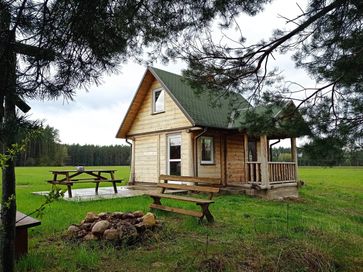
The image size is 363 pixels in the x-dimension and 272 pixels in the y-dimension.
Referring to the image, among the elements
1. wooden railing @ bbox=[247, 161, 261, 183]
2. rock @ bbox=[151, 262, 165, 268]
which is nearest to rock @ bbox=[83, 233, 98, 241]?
rock @ bbox=[151, 262, 165, 268]

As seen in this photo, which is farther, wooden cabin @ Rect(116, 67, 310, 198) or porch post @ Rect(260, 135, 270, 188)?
wooden cabin @ Rect(116, 67, 310, 198)

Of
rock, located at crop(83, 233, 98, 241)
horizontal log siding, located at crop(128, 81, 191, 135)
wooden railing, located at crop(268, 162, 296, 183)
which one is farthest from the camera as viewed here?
A: horizontal log siding, located at crop(128, 81, 191, 135)

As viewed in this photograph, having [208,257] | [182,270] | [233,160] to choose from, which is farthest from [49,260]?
[233,160]

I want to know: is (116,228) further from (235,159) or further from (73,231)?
(235,159)

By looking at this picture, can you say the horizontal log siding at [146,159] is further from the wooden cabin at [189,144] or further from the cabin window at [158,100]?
the cabin window at [158,100]

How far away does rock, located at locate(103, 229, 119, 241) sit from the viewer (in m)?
4.50

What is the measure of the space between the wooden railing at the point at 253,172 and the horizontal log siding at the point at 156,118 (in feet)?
10.1

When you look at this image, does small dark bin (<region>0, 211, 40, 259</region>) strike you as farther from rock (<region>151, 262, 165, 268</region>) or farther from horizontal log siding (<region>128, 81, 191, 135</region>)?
horizontal log siding (<region>128, 81, 191, 135</region>)

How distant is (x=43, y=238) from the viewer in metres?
4.89

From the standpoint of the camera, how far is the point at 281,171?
1271 cm

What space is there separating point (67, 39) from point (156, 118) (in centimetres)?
1059

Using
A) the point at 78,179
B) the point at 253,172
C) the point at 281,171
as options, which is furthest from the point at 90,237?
the point at 281,171


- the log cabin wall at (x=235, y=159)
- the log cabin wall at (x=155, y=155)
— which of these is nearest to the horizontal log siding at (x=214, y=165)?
the log cabin wall at (x=235, y=159)

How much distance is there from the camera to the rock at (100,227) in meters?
4.65
